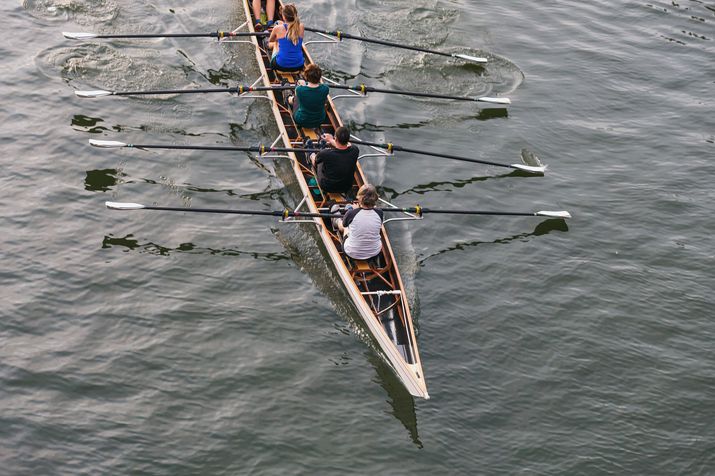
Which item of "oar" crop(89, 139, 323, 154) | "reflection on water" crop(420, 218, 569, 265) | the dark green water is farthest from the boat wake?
"reflection on water" crop(420, 218, 569, 265)

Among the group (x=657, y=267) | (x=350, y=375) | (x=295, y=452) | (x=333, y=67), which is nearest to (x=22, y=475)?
(x=295, y=452)

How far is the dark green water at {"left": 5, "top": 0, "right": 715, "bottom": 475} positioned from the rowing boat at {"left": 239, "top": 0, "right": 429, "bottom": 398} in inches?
18.5

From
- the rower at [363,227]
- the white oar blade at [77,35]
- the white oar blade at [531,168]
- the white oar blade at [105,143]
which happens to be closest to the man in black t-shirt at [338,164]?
the rower at [363,227]

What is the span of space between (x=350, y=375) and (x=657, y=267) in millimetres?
6930

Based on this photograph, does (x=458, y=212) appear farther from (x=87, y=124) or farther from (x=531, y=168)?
(x=87, y=124)

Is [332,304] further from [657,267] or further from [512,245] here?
[657,267]

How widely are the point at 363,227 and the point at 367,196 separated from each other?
0.59m

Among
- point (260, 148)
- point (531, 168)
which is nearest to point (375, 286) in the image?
→ point (260, 148)

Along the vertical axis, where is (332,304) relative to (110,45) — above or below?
below

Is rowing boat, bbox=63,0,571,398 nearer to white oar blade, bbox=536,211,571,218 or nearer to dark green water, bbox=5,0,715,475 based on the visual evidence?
white oar blade, bbox=536,211,571,218

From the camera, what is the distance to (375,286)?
45.1ft

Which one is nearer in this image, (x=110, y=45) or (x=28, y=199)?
(x=28, y=199)

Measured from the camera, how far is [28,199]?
15695mm

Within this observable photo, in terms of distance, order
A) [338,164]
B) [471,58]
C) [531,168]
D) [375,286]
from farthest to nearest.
→ [471,58] → [531,168] → [338,164] → [375,286]
